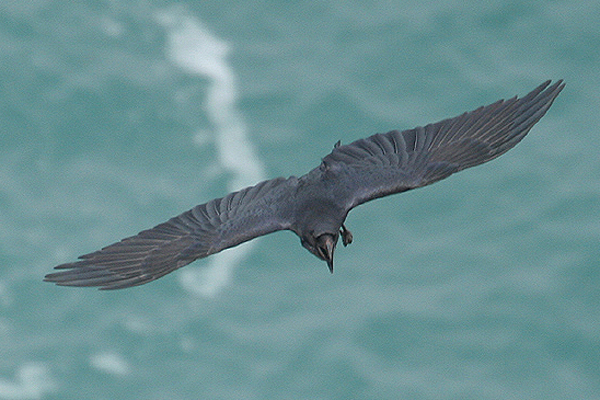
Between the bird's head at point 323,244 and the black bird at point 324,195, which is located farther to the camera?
the black bird at point 324,195

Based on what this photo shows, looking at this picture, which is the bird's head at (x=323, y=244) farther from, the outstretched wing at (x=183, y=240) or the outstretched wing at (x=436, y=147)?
the outstretched wing at (x=436, y=147)

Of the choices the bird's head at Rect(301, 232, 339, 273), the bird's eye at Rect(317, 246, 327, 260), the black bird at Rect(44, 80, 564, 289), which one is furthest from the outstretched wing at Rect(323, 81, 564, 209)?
the bird's eye at Rect(317, 246, 327, 260)

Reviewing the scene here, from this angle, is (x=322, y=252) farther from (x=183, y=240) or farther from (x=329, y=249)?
(x=183, y=240)

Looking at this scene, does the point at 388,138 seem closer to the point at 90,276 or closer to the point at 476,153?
the point at 476,153

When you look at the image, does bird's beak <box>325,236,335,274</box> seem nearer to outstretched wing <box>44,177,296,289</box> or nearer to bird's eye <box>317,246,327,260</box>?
bird's eye <box>317,246,327,260</box>

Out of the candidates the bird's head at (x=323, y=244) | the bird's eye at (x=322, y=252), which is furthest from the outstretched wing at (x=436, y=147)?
the bird's eye at (x=322, y=252)

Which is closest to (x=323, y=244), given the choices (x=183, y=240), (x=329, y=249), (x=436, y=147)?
(x=329, y=249)
